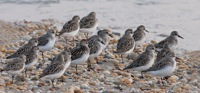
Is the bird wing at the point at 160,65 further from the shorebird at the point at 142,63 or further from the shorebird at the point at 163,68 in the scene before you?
the shorebird at the point at 142,63

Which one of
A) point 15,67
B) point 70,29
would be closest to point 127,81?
point 15,67

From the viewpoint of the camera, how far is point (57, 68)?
12109 mm

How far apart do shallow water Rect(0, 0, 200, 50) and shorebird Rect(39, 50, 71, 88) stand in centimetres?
618

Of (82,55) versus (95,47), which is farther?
(95,47)

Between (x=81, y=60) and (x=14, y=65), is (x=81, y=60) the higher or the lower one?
the lower one

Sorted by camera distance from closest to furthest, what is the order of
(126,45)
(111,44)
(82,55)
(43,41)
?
(82,55), (43,41), (126,45), (111,44)

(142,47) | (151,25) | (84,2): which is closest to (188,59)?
(142,47)

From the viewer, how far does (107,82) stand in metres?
12.8

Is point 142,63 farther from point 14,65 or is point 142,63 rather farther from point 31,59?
point 14,65

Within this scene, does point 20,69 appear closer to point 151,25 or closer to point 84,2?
point 151,25

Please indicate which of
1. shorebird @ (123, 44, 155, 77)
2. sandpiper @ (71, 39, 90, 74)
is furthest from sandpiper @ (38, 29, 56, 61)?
shorebird @ (123, 44, 155, 77)

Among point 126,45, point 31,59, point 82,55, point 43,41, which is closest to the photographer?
point 31,59

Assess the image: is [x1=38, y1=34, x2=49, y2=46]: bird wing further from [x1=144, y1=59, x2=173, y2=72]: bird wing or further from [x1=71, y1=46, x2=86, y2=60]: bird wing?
[x1=144, y1=59, x2=173, y2=72]: bird wing

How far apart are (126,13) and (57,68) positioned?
10.8 meters
